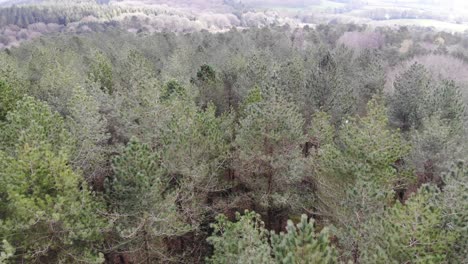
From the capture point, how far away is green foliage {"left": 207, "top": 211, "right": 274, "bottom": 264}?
11.0m

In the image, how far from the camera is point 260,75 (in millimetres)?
32125

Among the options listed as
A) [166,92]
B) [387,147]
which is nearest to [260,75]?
[166,92]

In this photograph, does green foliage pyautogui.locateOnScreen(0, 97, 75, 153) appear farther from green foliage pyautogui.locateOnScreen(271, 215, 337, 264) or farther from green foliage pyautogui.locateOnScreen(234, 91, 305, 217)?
green foliage pyautogui.locateOnScreen(271, 215, 337, 264)

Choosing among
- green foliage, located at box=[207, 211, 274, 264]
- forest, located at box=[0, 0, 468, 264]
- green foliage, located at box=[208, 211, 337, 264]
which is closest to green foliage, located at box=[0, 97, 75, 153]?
forest, located at box=[0, 0, 468, 264]

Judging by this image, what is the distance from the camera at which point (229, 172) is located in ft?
85.6

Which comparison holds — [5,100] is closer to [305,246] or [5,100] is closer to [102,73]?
[102,73]

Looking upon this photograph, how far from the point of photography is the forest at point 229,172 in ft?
39.3

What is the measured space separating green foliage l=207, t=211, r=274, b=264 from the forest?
0.27 feet

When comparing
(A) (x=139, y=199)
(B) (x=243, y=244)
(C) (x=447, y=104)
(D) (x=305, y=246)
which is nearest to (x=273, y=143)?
(A) (x=139, y=199)

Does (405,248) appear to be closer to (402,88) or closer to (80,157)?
(80,157)

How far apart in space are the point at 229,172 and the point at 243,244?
13923 millimetres

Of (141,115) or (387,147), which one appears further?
(141,115)

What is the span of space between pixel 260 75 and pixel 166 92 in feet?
30.5

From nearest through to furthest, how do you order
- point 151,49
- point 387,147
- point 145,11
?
point 387,147 < point 151,49 < point 145,11
